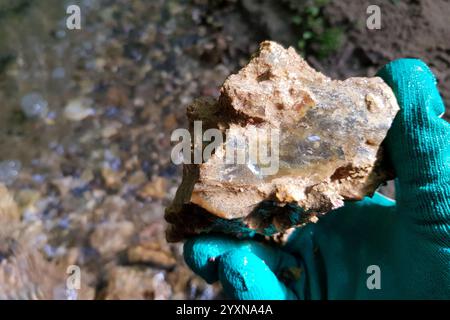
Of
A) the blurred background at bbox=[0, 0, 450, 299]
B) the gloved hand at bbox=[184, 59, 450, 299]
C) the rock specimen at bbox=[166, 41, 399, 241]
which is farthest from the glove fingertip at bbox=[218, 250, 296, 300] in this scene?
the blurred background at bbox=[0, 0, 450, 299]

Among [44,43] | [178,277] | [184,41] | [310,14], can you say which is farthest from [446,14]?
[44,43]

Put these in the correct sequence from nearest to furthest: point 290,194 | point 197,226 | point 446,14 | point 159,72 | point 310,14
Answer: point 290,194 → point 197,226 → point 446,14 → point 310,14 → point 159,72

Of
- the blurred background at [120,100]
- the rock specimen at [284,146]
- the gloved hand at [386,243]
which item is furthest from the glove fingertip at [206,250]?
the blurred background at [120,100]

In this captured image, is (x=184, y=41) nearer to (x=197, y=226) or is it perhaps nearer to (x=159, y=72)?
(x=159, y=72)

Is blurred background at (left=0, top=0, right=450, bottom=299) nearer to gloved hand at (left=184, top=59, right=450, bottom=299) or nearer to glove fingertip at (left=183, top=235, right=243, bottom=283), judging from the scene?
gloved hand at (left=184, top=59, right=450, bottom=299)

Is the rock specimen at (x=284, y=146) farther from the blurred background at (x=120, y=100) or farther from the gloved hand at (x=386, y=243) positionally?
the blurred background at (x=120, y=100)

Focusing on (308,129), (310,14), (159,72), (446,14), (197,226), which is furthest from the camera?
(159,72)
